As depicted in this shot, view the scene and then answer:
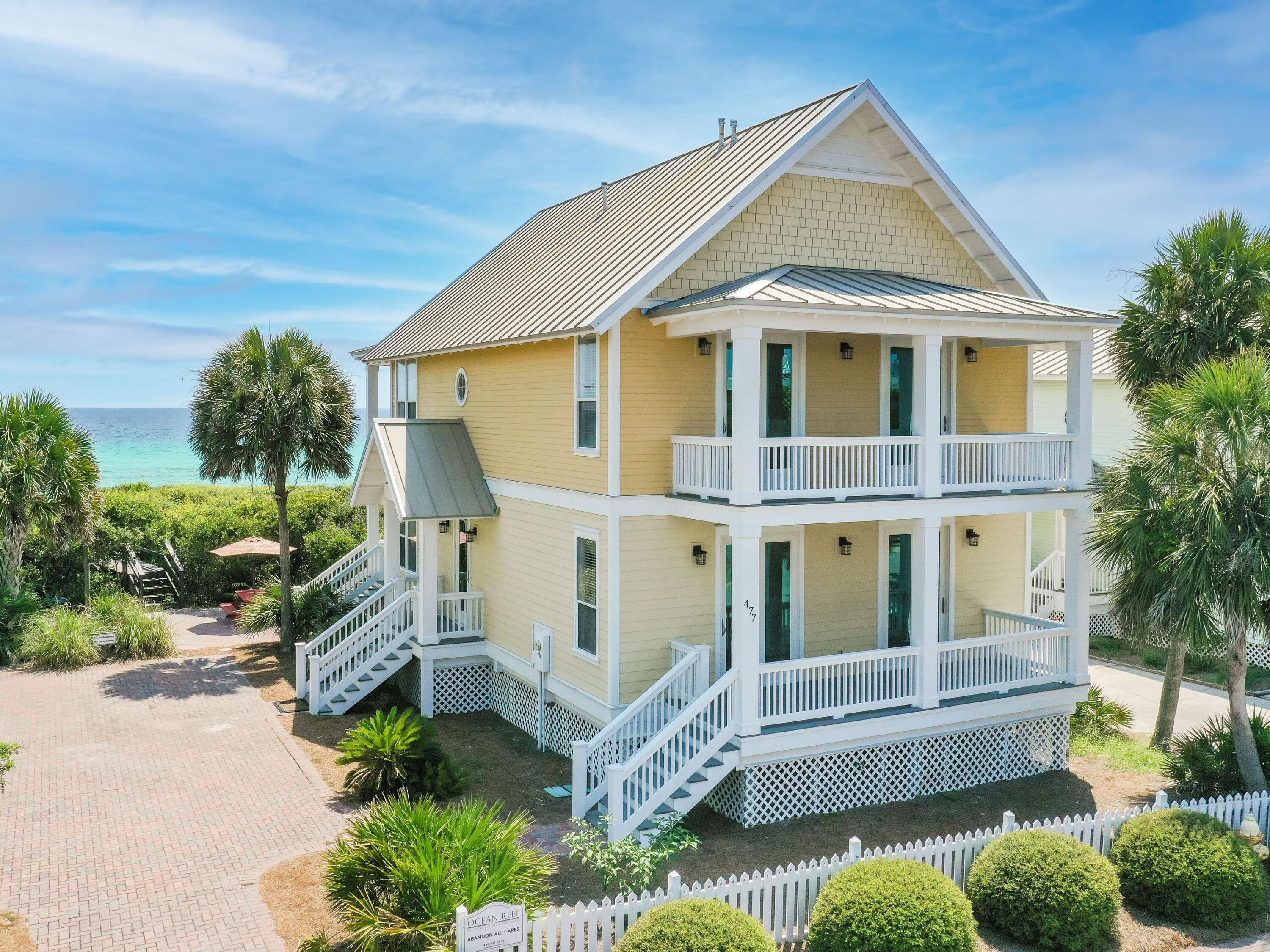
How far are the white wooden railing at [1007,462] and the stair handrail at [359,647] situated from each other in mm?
10355

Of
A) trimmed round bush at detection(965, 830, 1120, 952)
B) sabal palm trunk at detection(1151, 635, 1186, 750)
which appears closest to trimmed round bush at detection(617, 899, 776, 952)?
trimmed round bush at detection(965, 830, 1120, 952)

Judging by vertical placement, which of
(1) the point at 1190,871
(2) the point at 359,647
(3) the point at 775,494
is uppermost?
(3) the point at 775,494

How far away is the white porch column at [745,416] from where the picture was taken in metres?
13.3

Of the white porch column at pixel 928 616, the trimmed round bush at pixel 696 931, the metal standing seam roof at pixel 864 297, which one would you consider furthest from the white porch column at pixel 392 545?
the trimmed round bush at pixel 696 931

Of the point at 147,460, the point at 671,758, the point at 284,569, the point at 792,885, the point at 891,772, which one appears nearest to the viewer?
the point at 792,885

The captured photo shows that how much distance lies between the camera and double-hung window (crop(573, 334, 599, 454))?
1532 cm

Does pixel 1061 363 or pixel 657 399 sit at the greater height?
pixel 1061 363

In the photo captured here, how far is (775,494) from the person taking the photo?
13656 millimetres

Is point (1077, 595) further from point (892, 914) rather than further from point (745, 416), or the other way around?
point (892, 914)

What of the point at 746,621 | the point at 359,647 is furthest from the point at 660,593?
the point at 359,647

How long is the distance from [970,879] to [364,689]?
12165 millimetres

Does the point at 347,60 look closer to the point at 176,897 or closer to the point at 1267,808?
the point at 176,897

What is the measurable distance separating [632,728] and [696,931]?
17.0 ft

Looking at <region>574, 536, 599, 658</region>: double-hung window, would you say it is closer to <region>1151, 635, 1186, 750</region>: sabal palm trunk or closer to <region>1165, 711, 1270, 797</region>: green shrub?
<region>1165, 711, 1270, 797</region>: green shrub
